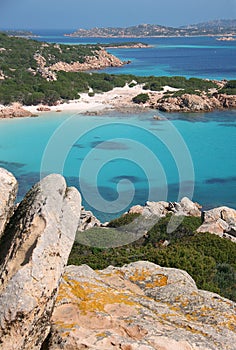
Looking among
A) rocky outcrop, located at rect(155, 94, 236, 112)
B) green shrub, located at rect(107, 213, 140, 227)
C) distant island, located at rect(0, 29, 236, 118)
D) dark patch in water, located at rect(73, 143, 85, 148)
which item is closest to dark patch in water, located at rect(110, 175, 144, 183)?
dark patch in water, located at rect(73, 143, 85, 148)

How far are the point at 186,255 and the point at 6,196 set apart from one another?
6.28 meters

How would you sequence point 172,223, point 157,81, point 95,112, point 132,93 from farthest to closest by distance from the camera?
point 157,81 < point 132,93 < point 95,112 < point 172,223

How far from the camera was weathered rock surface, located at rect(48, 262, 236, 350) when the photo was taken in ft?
16.1

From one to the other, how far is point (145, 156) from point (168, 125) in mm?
10610

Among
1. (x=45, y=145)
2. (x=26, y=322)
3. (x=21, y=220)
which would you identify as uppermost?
(x=21, y=220)

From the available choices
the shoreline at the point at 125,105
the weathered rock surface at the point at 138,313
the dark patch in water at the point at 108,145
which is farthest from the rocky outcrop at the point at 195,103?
the weathered rock surface at the point at 138,313

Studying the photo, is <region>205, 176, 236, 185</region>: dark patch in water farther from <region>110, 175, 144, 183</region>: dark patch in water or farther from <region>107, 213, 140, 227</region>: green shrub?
<region>107, 213, 140, 227</region>: green shrub

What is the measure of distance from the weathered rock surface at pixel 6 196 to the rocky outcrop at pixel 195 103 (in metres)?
47.1

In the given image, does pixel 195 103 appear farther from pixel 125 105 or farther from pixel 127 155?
pixel 127 155

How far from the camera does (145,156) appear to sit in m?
34.6

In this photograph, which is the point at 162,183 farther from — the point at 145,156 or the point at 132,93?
the point at 132,93

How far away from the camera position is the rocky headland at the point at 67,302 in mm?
4625

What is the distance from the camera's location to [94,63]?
326 ft

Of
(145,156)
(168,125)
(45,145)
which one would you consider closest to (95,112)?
(168,125)
